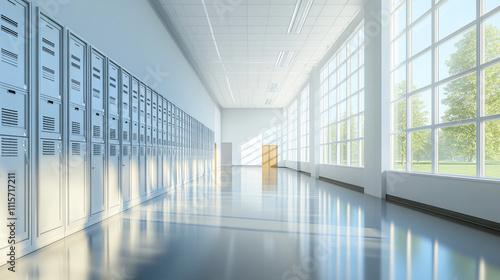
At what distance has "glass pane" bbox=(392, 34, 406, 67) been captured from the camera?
28.8 ft

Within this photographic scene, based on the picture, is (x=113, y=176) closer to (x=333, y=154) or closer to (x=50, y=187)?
(x=50, y=187)

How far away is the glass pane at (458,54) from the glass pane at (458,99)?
226 millimetres

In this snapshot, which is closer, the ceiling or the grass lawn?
the grass lawn

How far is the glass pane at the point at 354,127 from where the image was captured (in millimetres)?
12272

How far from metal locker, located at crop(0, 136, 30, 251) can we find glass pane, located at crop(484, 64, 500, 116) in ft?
23.6

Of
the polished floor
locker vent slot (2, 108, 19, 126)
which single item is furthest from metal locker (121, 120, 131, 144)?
locker vent slot (2, 108, 19, 126)

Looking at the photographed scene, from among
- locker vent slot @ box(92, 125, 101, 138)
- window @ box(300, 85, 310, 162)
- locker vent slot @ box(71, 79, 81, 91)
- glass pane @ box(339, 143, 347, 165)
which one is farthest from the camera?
window @ box(300, 85, 310, 162)

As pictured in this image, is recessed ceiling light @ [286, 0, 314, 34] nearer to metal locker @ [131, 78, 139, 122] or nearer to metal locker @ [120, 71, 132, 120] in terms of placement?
metal locker @ [131, 78, 139, 122]

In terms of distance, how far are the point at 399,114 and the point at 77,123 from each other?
26.0 ft

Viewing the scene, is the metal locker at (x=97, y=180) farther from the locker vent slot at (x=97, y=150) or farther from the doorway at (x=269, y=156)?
the doorway at (x=269, y=156)

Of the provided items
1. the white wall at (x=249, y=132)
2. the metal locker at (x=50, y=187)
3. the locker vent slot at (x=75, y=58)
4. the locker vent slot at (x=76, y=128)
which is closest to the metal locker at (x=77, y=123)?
the locker vent slot at (x=76, y=128)

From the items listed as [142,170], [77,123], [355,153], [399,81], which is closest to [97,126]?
[77,123]

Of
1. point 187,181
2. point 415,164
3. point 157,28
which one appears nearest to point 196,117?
point 187,181

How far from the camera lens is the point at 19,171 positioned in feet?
12.1
